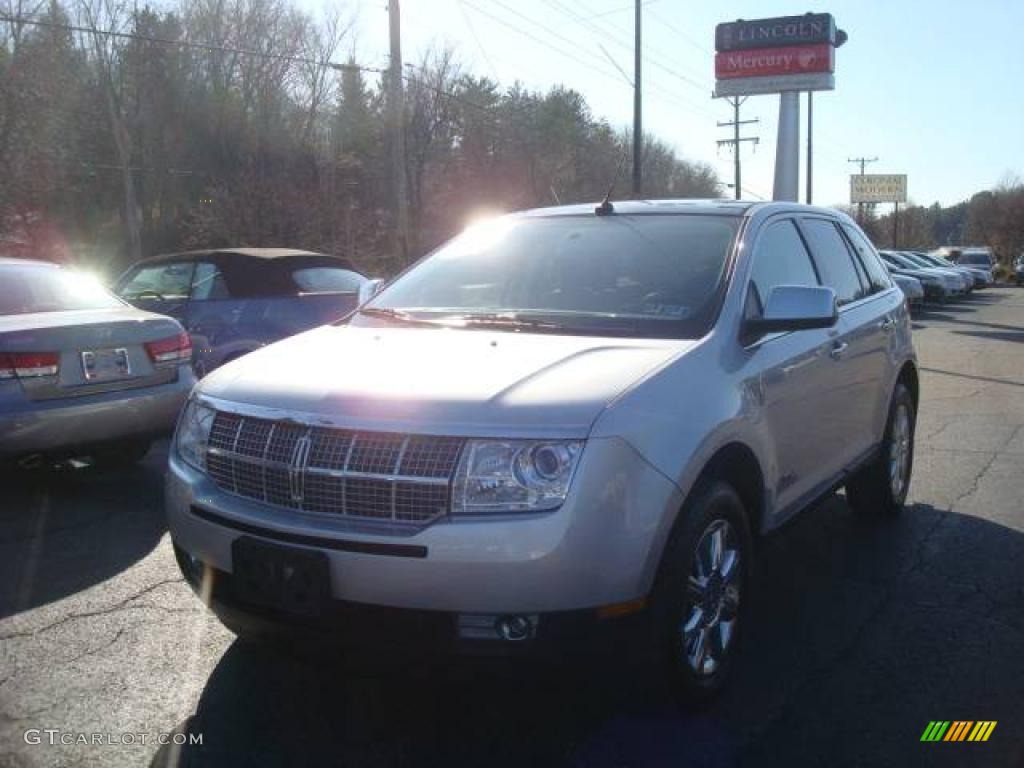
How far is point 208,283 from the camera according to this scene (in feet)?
28.5

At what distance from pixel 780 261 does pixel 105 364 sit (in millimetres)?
3992

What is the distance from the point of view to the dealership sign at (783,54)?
3431 centimetres

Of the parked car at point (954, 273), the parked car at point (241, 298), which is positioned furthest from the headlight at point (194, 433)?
the parked car at point (954, 273)

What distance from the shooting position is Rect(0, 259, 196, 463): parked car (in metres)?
5.40

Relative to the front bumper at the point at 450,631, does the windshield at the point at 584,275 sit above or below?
above

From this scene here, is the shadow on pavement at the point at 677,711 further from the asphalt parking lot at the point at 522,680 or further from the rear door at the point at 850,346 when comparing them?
the rear door at the point at 850,346

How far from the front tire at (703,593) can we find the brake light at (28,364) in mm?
4065

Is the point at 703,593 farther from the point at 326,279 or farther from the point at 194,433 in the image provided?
the point at 326,279

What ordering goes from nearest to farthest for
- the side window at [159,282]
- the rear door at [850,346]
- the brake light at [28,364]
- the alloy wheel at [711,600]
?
the alloy wheel at [711,600] → the rear door at [850,346] → the brake light at [28,364] → the side window at [159,282]

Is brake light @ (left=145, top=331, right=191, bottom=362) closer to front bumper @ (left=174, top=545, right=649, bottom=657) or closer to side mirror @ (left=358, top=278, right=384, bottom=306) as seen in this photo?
side mirror @ (left=358, top=278, right=384, bottom=306)

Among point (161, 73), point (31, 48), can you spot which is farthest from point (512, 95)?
point (31, 48)

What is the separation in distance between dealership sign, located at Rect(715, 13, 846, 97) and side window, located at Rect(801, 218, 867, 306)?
1254 inches

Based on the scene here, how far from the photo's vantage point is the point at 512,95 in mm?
57094

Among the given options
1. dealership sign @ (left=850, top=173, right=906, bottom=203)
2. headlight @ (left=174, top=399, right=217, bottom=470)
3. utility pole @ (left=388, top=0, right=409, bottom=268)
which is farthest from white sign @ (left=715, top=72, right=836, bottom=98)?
dealership sign @ (left=850, top=173, right=906, bottom=203)
